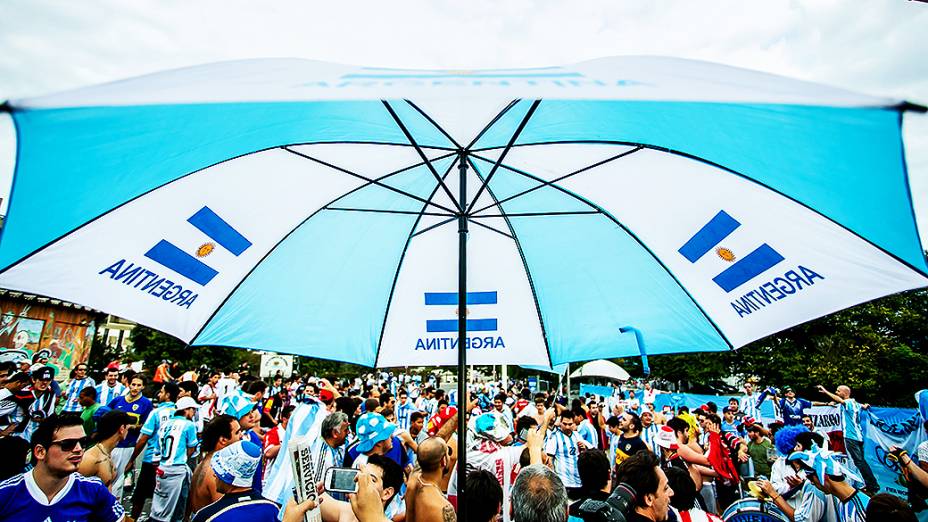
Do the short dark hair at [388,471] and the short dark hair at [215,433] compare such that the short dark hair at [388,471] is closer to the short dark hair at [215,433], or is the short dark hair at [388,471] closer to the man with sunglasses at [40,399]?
the short dark hair at [215,433]

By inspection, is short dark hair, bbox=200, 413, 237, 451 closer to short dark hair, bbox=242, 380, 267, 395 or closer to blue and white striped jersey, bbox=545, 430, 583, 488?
short dark hair, bbox=242, 380, 267, 395

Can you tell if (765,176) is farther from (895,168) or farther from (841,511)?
(841,511)

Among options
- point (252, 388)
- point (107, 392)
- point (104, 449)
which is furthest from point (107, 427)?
point (107, 392)

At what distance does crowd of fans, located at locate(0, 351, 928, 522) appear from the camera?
11.2 ft

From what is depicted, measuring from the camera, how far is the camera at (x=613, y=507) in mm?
3031

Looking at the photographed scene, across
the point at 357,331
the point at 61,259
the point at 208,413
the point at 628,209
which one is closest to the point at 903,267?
the point at 628,209

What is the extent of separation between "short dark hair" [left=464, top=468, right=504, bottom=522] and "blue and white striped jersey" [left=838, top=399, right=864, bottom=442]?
38.1 ft

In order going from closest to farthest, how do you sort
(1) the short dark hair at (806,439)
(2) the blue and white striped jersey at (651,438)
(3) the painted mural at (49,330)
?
(1) the short dark hair at (806,439)
(2) the blue and white striped jersey at (651,438)
(3) the painted mural at (49,330)

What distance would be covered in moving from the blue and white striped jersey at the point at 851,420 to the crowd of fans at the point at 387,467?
0.13ft

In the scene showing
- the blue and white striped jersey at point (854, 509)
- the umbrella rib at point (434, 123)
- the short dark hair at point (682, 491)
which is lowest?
the blue and white striped jersey at point (854, 509)

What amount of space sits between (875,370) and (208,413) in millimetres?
40157

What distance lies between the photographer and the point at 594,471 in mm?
4605

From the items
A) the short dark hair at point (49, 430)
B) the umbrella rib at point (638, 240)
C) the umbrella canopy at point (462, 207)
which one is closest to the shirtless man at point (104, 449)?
the short dark hair at point (49, 430)

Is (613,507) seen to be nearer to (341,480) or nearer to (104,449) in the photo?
(341,480)
